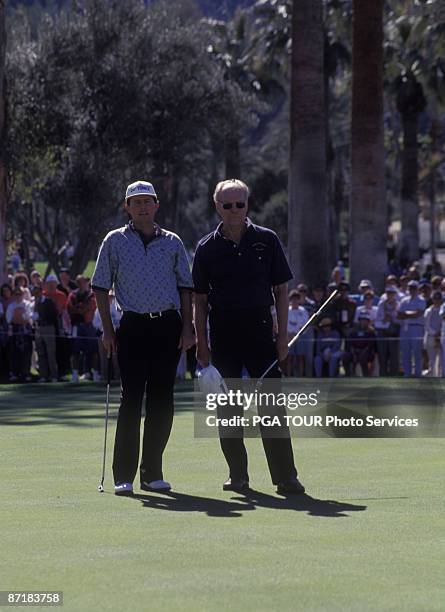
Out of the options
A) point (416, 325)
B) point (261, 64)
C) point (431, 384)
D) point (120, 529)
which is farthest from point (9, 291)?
point (261, 64)

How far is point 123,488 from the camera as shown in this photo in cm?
927

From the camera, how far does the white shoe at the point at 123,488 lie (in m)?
9.26

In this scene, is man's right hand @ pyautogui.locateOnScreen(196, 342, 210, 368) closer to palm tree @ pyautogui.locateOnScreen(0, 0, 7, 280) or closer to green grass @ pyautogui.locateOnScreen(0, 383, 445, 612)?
green grass @ pyautogui.locateOnScreen(0, 383, 445, 612)

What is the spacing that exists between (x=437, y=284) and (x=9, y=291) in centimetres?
690

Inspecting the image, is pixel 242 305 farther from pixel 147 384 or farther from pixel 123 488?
pixel 123 488

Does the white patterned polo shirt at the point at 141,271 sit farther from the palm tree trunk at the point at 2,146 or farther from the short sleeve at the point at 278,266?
the palm tree trunk at the point at 2,146

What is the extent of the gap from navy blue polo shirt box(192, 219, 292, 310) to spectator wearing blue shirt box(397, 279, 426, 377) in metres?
13.6

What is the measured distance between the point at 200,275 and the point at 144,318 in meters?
0.44

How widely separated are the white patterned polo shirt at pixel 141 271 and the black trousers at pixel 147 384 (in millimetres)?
97

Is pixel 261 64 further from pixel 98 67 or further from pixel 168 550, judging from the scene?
pixel 168 550

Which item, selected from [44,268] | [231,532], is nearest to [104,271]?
[231,532]

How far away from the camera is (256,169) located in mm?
96438

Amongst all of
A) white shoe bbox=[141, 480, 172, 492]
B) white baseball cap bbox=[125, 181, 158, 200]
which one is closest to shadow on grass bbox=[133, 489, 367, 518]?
white shoe bbox=[141, 480, 172, 492]

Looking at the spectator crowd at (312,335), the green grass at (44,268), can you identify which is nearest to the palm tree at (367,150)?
the spectator crowd at (312,335)
